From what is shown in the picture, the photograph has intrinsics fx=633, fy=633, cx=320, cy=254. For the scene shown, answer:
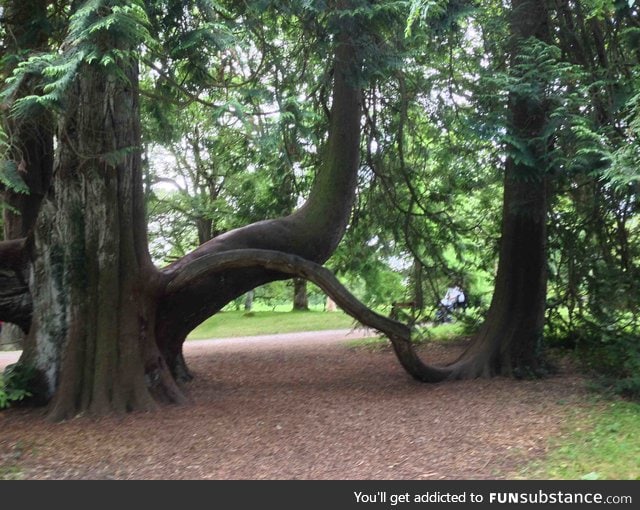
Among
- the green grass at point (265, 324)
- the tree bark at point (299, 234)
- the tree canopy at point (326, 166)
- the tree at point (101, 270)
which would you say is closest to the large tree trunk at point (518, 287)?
the tree canopy at point (326, 166)

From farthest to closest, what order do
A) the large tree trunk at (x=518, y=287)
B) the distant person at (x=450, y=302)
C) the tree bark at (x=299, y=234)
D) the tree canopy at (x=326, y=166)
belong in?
A: 1. the distant person at (x=450, y=302)
2. the large tree trunk at (x=518, y=287)
3. the tree bark at (x=299, y=234)
4. the tree canopy at (x=326, y=166)

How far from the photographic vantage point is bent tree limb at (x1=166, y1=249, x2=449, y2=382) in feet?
29.1

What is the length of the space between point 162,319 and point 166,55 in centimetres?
367

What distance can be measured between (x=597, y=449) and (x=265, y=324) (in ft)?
60.9

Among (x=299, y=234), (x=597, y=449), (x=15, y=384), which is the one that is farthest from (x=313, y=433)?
(x=15, y=384)

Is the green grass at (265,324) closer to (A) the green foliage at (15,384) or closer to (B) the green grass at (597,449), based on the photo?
(A) the green foliage at (15,384)

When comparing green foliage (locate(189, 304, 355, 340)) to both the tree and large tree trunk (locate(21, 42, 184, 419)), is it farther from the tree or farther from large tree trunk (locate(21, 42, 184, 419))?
large tree trunk (locate(21, 42, 184, 419))

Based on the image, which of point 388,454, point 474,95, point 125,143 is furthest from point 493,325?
point 125,143

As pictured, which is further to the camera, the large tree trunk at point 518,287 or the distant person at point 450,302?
the distant person at point 450,302

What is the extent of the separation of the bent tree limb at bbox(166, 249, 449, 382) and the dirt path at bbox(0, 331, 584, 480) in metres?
0.88

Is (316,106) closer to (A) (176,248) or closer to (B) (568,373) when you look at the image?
(B) (568,373)

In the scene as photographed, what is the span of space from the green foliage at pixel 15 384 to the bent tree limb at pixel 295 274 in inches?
83.6

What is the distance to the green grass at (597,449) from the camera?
564cm

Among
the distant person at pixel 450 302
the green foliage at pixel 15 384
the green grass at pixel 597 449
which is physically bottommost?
the green grass at pixel 597 449
